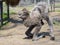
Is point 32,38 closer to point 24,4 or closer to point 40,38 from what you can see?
point 40,38

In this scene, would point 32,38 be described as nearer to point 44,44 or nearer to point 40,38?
point 40,38

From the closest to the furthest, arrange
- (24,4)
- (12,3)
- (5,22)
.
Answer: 1. (12,3)
2. (5,22)
3. (24,4)

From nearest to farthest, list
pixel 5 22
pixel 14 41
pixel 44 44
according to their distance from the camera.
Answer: pixel 44 44 < pixel 14 41 < pixel 5 22

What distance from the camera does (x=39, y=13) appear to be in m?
6.94

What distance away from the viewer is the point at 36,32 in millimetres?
6949

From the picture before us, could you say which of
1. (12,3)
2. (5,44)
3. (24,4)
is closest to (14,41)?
(5,44)

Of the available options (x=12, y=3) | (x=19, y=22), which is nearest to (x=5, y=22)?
(x=19, y=22)

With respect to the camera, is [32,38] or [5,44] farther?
[32,38]

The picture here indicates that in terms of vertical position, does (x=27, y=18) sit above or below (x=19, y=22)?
above

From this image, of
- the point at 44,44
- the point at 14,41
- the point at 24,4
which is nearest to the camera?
the point at 44,44

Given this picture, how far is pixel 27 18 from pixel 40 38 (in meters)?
0.70

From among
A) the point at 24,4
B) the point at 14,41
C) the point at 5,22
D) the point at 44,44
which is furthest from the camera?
the point at 24,4

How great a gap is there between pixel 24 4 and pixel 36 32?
1175 centimetres

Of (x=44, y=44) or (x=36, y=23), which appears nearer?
(x=44, y=44)
